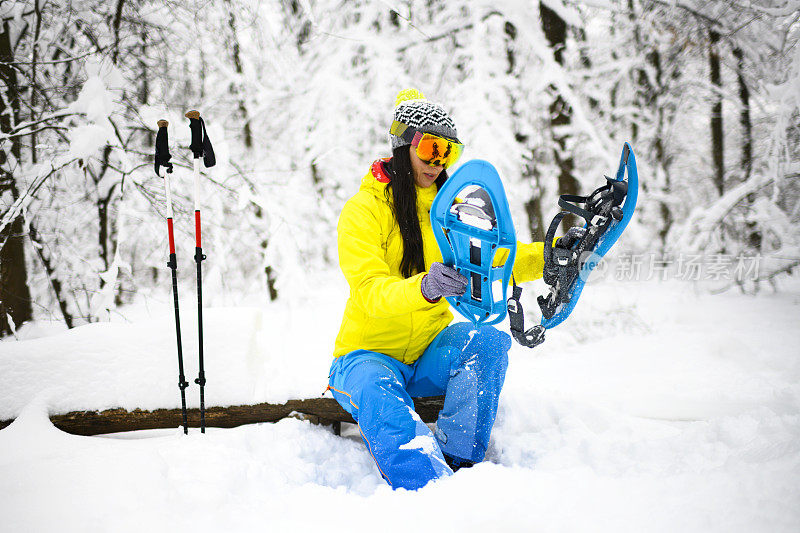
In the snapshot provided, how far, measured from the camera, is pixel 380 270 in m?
1.91

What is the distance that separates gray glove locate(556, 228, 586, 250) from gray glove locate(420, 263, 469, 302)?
52 centimetres

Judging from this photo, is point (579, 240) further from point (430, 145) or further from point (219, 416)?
point (219, 416)

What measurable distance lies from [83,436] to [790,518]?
9.03 ft

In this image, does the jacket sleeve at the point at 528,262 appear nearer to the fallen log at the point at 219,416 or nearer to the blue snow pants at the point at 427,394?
the blue snow pants at the point at 427,394

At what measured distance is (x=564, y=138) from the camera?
528cm

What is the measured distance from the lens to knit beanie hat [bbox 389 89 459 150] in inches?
81.3

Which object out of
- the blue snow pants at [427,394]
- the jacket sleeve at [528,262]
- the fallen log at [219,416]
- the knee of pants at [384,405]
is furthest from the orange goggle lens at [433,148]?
the fallen log at [219,416]

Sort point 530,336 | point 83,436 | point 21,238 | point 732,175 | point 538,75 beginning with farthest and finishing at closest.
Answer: point 732,175, point 538,75, point 21,238, point 83,436, point 530,336

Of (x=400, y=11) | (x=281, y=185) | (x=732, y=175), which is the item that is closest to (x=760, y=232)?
(x=732, y=175)

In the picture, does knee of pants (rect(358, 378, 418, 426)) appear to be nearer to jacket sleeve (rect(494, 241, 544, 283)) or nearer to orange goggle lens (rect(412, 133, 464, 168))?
jacket sleeve (rect(494, 241, 544, 283))

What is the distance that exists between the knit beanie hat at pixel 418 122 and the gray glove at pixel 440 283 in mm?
697

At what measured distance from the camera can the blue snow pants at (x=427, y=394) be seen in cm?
166

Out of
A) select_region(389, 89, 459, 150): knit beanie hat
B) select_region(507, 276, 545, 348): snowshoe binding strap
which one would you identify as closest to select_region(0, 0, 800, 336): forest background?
select_region(389, 89, 459, 150): knit beanie hat

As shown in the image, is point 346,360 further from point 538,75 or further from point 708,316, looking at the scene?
point 708,316
